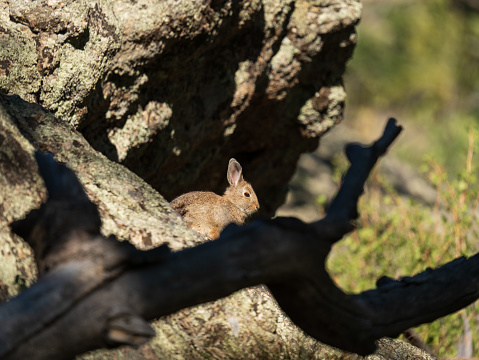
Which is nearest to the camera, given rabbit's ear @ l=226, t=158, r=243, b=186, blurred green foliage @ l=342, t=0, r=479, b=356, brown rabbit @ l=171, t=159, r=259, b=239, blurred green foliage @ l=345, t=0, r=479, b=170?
brown rabbit @ l=171, t=159, r=259, b=239

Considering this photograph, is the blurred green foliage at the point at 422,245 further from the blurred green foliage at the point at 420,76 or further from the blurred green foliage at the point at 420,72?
the blurred green foliage at the point at 420,72

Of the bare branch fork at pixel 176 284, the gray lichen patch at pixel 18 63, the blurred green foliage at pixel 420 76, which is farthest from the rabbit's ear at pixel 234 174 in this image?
the blurred green foliage at pixel 420 76

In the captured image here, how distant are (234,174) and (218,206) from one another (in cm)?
97

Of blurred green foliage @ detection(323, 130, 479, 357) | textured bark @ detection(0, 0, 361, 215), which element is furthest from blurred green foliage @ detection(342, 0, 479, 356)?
textured bark @ detection(0, 0, 361, 215)

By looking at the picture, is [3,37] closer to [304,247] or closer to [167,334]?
[167,334]

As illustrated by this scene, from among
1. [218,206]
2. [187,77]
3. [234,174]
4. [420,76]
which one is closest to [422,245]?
[234,174]

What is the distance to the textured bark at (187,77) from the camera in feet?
14.5

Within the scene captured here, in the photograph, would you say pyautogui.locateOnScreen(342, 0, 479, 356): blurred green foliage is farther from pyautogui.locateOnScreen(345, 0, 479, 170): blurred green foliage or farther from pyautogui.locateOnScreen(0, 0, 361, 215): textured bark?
pyautogui.locateOnScreen(0, 0, 361, 215): textured bark

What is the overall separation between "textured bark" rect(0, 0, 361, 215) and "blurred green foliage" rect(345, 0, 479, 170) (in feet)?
27.8

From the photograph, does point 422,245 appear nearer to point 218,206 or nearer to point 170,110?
point 218,206

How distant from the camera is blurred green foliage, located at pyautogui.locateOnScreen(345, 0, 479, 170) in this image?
15.6m

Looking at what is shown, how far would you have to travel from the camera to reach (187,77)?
216 inches

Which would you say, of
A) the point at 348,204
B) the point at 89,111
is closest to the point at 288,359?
the point at 348,204

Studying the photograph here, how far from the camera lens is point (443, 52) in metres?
16.2
